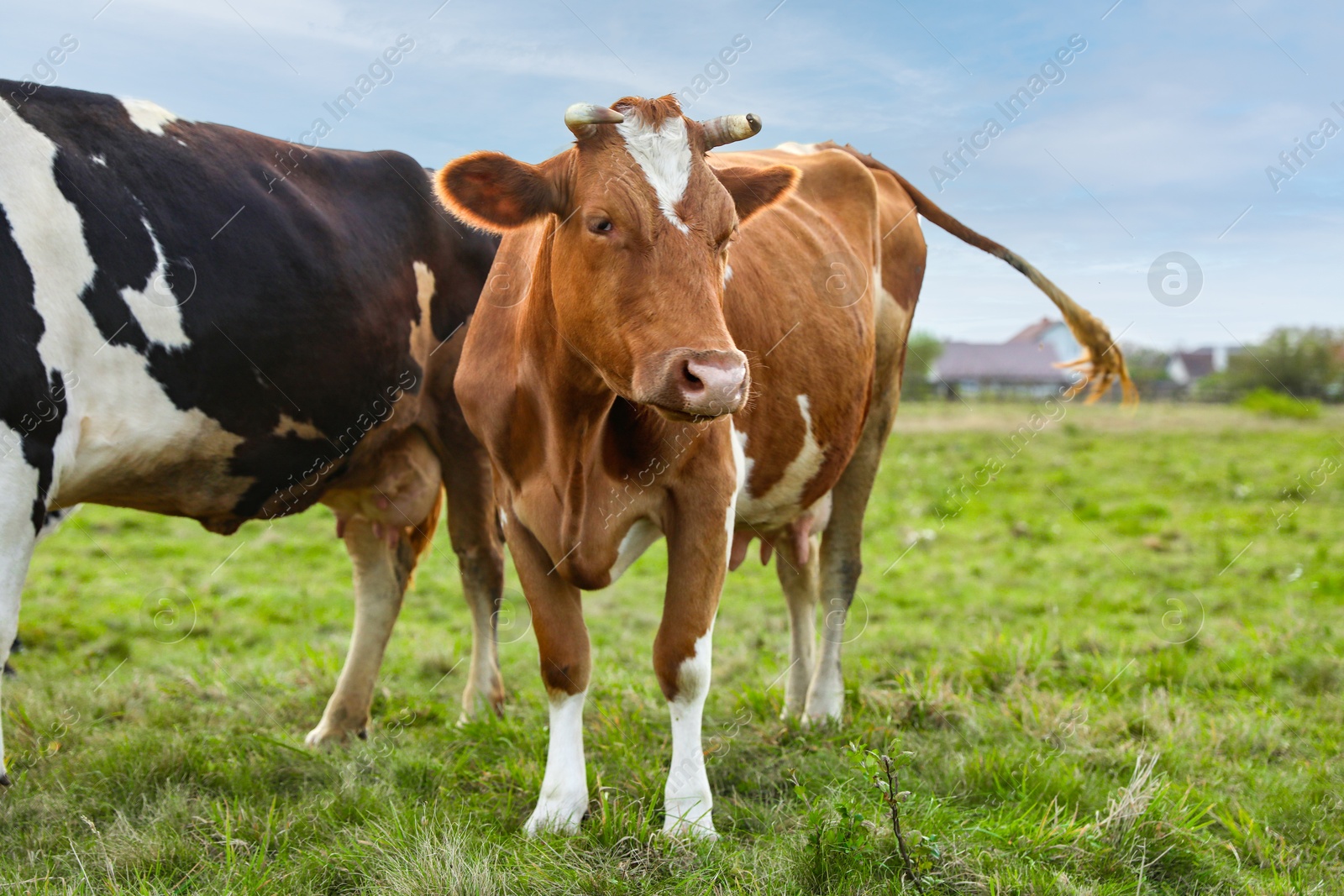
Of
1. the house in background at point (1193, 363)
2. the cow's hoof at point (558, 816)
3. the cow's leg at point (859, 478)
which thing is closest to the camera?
the cow's hoof at point (558, 816)

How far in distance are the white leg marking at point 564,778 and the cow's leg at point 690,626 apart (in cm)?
28

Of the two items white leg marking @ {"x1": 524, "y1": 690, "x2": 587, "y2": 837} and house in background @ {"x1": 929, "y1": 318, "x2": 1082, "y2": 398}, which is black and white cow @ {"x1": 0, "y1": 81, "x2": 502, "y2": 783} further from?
house in background @ {"x1": 929, "y1": 318, "x2": 1082, "y2": 398}

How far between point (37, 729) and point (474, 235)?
2.75 meters

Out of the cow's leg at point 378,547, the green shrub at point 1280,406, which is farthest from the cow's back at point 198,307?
the green shrub at point 1280,406

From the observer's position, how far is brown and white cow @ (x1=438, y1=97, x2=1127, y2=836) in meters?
2.88

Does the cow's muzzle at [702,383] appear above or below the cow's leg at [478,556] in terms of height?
above

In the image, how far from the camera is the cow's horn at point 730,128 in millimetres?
3090

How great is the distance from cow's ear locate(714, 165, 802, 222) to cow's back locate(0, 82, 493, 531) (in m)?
1.69

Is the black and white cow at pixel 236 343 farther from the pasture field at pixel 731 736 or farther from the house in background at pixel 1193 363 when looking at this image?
the house in background at pixel 1193 363

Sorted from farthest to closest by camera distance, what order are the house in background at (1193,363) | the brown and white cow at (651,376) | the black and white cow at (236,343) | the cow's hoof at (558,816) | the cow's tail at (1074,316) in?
the house in background at (1193,363), the cow's tail at (1074,316), the black and white cow at (236,343), the cow's hoof at (558,816), the brown and white cow at (651,376)

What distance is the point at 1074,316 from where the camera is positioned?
5.46 meters

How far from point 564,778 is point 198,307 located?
2.10 metres

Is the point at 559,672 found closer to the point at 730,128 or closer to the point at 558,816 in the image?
the point at 558,816

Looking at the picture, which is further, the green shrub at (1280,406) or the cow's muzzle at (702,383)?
the green shrub at (1280,406)
